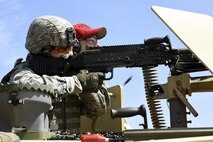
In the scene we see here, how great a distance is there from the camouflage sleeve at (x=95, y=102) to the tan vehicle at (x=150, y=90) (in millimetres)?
123

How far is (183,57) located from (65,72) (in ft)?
3.27

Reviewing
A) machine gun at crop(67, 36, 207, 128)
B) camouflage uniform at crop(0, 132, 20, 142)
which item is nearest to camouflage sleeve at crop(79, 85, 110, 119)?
machine gun at crop(67, 36, 207, 128)

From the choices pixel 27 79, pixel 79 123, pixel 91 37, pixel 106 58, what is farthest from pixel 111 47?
pixel 27 79

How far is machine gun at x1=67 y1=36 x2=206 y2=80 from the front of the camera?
163 inches

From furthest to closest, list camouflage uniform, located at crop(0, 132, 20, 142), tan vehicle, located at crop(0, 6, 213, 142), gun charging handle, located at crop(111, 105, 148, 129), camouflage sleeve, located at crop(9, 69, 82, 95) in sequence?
camouflage sleeve, located at crop(9, 69, 82, 95), gun charging handle, located at crop(111, 105, 148, 129), tan vehicle, located at crop(0, 6, 213, 142), camouflage uniform, located at crop(0, 132, 20, 142)

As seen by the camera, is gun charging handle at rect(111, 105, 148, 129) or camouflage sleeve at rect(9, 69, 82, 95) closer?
gun charging handle at rect(111, 105, 148, 129)

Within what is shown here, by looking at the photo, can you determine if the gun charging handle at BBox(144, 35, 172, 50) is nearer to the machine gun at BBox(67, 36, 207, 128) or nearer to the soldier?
the machine gun at BBox(67, 36, 207, 128)

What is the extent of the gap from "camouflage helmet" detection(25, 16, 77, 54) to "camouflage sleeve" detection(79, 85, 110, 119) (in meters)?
0.49

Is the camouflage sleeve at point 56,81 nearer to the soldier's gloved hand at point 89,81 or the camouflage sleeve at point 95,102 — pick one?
the soldier's gloved hand at point 89,81

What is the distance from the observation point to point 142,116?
3.01 metres

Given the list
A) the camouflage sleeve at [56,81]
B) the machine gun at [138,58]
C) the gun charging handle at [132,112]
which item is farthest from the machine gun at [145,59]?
the gun charging handle at [132,112]

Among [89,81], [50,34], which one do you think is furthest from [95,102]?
[50,34]

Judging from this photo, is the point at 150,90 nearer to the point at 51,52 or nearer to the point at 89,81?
the point at 89,81

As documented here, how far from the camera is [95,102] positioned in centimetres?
425
